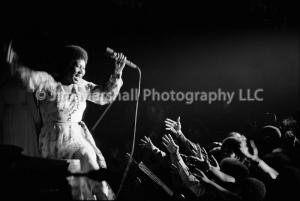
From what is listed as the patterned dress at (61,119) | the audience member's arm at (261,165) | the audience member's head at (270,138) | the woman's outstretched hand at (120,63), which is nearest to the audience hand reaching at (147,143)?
the patterned dress at (61,119)

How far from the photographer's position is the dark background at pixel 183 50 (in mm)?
3547

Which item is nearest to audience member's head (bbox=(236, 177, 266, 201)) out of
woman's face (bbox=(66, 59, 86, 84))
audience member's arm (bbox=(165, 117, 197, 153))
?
audience member's arm (bbox=(165, 117, 197, 153))

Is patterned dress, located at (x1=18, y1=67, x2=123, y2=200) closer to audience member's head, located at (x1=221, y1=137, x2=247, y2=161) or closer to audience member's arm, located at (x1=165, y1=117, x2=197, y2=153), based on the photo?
audience member's arm, located at (x1=165, y1=117, x2=197, y2=153)

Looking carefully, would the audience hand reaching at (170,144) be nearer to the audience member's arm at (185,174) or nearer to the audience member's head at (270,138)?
the audience member's arm at (185,174)

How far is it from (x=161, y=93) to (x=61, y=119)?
928mm

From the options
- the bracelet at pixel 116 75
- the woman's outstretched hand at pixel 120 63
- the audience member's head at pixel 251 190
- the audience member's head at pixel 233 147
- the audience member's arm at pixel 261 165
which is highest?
the woman's outstretched hand at pixel 120 63

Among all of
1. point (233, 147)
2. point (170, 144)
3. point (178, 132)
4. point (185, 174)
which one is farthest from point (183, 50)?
point (185, 174)

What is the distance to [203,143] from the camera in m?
3.55

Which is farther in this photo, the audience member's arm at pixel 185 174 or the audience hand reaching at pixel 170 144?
the audience hand reaching at pixel 170 144

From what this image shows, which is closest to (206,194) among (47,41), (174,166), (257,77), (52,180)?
(174,166)

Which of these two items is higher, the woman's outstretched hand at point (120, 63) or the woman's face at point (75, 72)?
the woman's outstretched hand at point (120, 63)

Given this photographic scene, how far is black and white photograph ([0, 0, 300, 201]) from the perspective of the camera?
3174 millimetres

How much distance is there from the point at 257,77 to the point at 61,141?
1800 millimetres

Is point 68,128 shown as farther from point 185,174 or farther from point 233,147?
point 233,147
